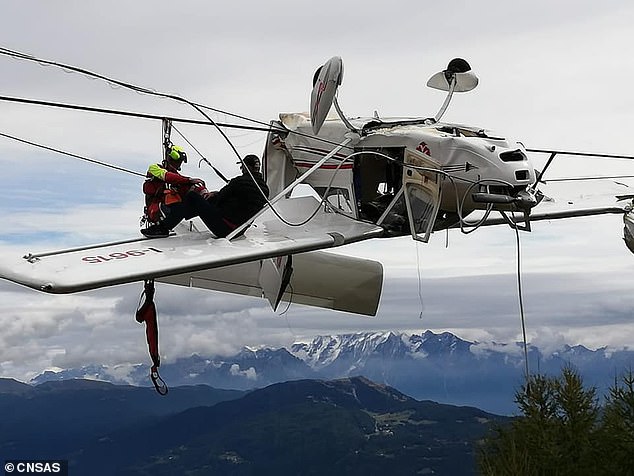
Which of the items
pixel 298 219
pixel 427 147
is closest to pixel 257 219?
pixel 298 219

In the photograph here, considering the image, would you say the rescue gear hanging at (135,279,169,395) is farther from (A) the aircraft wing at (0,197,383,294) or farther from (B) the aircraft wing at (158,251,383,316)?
(B) the aircraft wing at (158,251,383,316)

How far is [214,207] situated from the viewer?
14141 millimetres

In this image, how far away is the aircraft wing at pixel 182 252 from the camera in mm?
11844

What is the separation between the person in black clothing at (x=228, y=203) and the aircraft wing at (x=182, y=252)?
243mm

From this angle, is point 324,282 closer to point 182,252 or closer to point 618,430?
point 182,252

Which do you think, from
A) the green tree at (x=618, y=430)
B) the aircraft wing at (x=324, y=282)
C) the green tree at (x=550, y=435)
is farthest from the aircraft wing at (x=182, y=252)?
the green tree at (x=550, y=435)

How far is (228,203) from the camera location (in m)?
14.2

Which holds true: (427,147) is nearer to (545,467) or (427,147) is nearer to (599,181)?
(599,181)

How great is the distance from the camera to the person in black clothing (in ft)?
46.1

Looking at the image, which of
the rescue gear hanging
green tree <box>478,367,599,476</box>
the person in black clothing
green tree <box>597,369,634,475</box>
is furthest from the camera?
green tree <box>478,367,599,476</box>

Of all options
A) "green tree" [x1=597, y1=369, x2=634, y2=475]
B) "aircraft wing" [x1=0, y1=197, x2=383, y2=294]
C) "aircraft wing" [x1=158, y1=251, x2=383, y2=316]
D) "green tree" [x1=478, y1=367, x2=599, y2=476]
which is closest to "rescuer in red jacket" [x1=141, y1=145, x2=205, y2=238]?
"aircraft wing" [x1=0, y1=197, x2=383, y2=294]

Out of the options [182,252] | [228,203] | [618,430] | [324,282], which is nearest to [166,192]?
[228,203]

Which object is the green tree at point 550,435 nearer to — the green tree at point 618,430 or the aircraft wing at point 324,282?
the green tree at point 618,430

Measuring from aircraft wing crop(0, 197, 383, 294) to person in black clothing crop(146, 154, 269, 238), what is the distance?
24 centimetres
